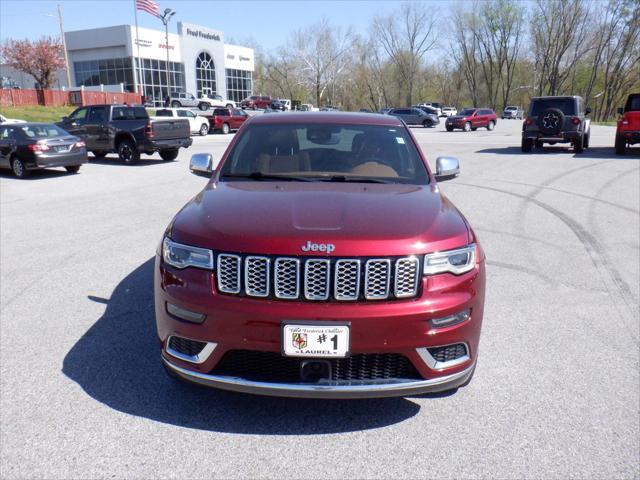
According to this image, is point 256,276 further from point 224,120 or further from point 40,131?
point 224,120

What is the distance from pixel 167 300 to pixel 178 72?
225 ft

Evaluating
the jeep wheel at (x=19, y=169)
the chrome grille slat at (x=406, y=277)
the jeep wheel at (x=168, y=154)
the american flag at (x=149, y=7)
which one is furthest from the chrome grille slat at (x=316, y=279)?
the american flag at (x=149, y=7)

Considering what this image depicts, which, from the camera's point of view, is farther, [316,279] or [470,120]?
[470,120]

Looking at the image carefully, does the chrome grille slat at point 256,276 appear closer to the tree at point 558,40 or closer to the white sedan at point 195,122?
the white sedan at point 195,122

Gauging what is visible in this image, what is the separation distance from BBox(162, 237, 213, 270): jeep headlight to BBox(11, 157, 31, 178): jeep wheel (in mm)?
13485

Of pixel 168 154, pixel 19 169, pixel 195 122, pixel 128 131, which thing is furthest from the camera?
pixel 195 122

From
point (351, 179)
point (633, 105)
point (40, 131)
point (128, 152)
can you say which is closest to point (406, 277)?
point (351, 179)

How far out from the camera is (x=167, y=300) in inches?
115

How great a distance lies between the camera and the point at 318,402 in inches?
130

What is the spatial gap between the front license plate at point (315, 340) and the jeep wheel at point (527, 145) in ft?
62.6

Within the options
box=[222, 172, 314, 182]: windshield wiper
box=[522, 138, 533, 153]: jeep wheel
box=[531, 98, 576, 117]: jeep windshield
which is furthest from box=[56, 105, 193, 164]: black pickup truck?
box=[222, 172, 314, 182]: windshield wiper

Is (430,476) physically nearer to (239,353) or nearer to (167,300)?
(239,353)

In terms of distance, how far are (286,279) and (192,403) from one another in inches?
44.6

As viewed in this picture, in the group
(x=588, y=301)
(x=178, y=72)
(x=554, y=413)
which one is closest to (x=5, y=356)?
(x=554, y=413)
